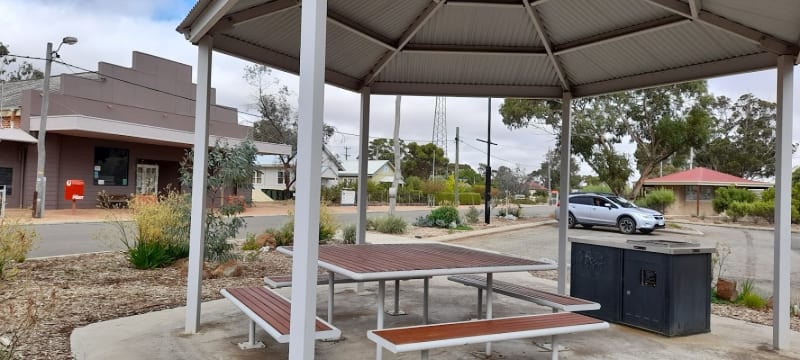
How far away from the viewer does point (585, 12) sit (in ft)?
17.5

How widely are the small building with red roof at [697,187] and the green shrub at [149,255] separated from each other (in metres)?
29.3

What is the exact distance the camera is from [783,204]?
4.55 meters

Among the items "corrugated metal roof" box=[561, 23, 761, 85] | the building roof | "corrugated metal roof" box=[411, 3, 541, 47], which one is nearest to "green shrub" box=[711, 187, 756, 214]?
"corrugated metal roof" box=[561, 23, 761, 85]

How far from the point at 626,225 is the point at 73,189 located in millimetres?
21558

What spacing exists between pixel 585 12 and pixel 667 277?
2.85 m

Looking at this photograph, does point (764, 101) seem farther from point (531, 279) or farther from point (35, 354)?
point (35, 354)

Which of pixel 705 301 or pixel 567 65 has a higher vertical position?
pixel 567 65

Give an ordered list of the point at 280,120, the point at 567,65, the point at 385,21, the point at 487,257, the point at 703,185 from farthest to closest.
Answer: the point at 280,120, the point at 703,185, the point at 567,65, the point at 385,21, the point at 487,257

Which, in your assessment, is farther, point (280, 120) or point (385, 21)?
point (280, 120)

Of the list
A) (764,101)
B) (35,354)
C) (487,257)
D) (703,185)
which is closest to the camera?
(35,354)

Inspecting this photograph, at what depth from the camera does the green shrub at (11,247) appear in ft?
21.5

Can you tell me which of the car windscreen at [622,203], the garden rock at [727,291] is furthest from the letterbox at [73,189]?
the garden rock at [727,291]

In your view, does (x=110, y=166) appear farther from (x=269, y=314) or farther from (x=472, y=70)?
(x=269, y=314)

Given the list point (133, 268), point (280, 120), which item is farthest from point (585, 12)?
point (280, 120)
